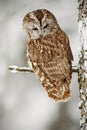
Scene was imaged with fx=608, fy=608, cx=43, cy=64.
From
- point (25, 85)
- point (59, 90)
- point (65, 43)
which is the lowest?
point (25, 85)

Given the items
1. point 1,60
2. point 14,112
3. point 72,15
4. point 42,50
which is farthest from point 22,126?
point 42,50

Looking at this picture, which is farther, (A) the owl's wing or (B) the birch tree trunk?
(A) the owl's wing

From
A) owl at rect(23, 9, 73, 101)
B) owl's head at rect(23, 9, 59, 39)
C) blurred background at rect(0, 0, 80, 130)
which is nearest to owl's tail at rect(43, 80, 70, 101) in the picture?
owl at rect(23, 9, 73, 101)

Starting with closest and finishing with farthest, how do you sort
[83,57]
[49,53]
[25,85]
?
[83,57]
[49,53]
[25,85]

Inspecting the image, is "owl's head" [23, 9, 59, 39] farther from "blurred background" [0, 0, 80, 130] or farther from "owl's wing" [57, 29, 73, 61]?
"blurred background" [0, 0, 80, 130]

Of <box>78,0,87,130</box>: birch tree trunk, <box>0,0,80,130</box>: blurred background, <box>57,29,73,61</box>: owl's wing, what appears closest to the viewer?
<box>78,0,87,130</box>: birch tree trunk

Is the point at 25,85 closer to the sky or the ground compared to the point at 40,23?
closer to the ground

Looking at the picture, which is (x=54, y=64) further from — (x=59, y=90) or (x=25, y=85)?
(x=25, y=85)

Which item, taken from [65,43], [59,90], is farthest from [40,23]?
[59,90]
